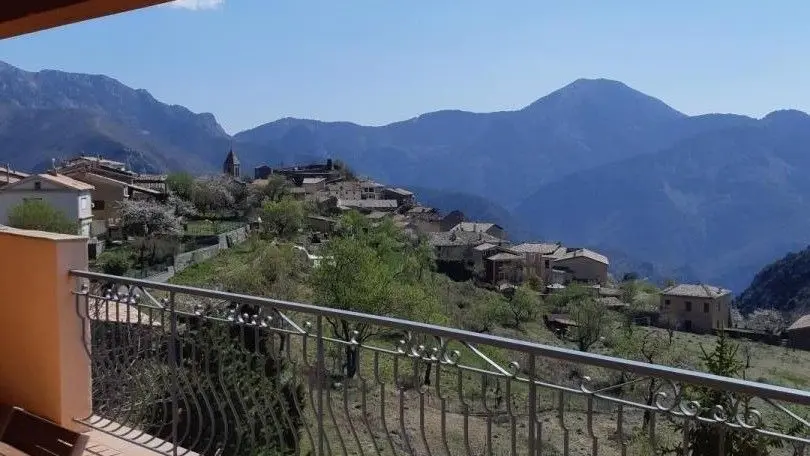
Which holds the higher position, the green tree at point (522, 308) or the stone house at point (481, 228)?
the stone house at point (481, 228)

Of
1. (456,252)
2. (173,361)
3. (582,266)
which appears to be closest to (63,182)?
(456,252)

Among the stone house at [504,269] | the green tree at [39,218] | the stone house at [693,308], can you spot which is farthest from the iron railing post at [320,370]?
the stone house at [504,269]

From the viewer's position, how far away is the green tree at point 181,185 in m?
51.1

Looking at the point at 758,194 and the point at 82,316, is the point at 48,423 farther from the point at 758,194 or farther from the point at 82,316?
the point at 758,194

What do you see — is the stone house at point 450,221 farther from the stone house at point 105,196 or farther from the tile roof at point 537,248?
the stone house at point 105,196

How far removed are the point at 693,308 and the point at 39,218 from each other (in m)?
41.9

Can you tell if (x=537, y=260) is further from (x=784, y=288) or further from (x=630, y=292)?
(x=784, y=288)

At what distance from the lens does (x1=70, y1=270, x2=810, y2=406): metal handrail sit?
1.47 metres

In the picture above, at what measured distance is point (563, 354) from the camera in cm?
185

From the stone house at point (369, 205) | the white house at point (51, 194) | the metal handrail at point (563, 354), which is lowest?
the stone house at point (369, 205)

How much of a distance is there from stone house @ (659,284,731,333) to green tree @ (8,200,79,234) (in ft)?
126

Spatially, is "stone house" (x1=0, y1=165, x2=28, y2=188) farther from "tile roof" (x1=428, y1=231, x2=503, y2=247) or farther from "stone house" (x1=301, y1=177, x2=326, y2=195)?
"tile roof" (x1=428, y1=231, x2=503, y2=247)

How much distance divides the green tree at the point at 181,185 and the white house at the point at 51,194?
1207 cm

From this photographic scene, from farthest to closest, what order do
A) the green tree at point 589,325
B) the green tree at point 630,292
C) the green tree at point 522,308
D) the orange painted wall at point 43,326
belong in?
the green tree at point 630,292, the green tree at point 522,308, the green tree at point 589,325, the orange painted wall at point 43,326
